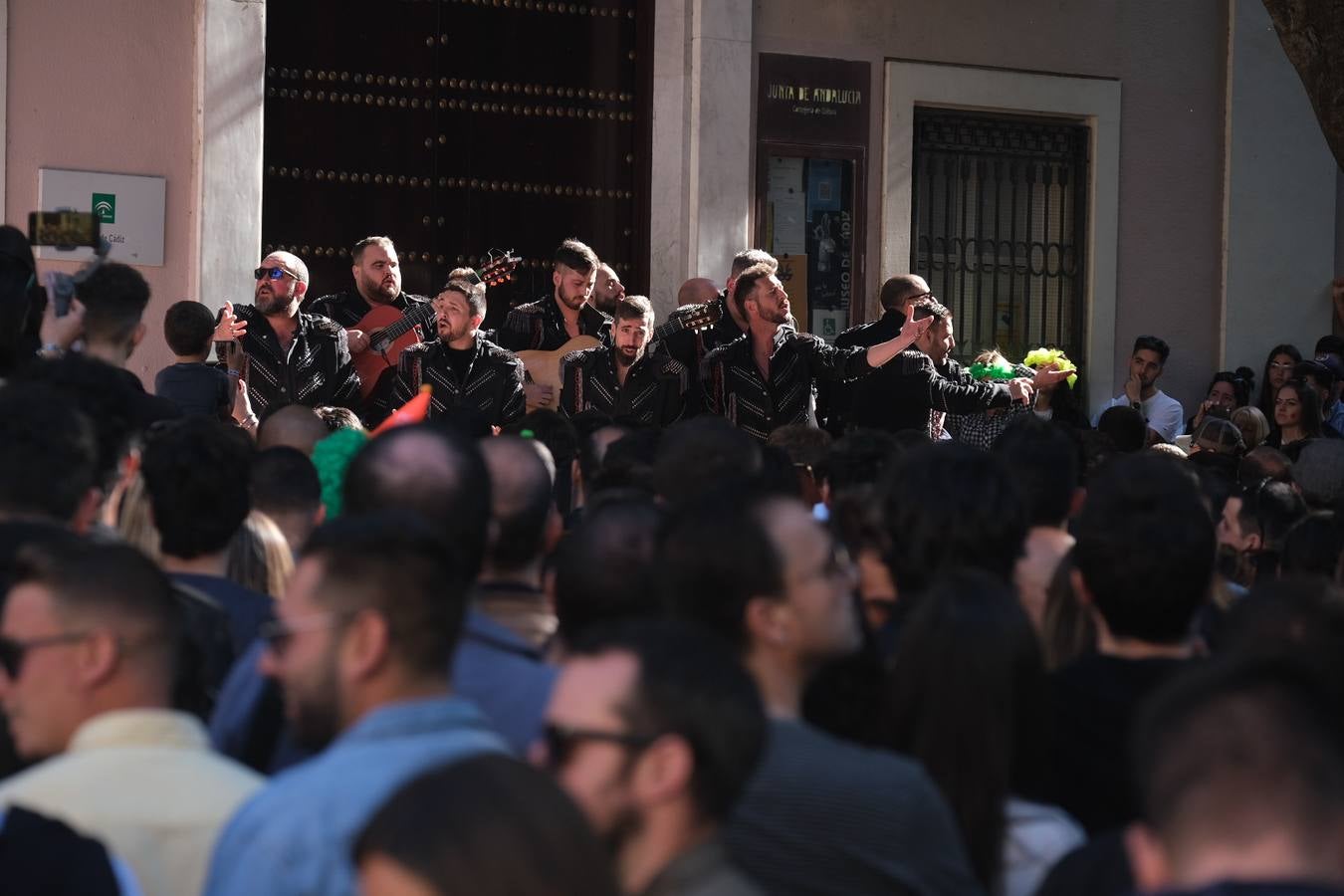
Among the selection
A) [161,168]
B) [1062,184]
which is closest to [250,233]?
[161,168]

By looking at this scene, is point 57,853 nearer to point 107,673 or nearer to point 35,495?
point 107,673

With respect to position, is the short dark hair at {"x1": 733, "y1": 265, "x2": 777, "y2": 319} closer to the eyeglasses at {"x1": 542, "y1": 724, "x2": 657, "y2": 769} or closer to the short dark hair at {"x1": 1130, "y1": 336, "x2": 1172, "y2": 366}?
the short dark hair at {"x1": 1130, "y1": 336, "x2": 1172, "y2": 366}

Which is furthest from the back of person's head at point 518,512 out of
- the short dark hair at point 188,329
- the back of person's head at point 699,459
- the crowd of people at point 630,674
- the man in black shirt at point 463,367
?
the man in black shirt at point 463,367

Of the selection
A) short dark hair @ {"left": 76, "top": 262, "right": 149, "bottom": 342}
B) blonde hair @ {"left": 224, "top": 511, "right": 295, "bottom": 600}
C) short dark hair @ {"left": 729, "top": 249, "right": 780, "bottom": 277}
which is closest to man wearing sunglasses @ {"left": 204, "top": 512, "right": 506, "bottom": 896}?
blonde hair @ {"left": 224, "top": 511, "right": 295, "bottom": 600}

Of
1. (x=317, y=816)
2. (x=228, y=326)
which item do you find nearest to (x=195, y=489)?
(x=317, y=816)

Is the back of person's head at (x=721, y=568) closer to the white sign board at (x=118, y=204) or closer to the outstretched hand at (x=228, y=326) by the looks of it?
the outstretched hand at (x=228, y=326)

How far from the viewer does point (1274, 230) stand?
1431 cm

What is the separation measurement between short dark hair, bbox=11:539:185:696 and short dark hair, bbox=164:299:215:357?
188 inches

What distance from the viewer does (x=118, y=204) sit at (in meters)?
11.2

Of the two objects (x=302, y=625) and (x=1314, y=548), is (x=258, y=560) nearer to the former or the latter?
(x=302, y=625)

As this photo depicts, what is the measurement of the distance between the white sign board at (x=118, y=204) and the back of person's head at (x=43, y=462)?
6807mm

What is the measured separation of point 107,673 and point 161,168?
332 inches

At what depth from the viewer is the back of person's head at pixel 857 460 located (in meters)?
6.30

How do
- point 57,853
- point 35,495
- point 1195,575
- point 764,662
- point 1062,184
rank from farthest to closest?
1. point 1062,184
2. point 35,495
3. point 1195,575
4. point 764,662
5. point 57,853
